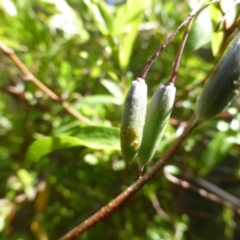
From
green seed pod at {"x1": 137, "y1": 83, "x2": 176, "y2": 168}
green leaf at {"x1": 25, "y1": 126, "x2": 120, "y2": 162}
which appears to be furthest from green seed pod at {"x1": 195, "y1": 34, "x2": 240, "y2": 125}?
green leaf at {"x1": 25, "y1": 126, "x2": 120, "y2": 162}

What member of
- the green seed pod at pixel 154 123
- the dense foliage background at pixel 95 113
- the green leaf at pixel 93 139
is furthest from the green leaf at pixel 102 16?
the green seed pod at pixel 154 123

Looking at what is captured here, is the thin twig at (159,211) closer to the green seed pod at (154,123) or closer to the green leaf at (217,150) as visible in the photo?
the green leaf at (217,150)

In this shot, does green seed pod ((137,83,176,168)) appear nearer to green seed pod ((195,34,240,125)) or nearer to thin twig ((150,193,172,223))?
green seed pod ((195,34,240,125))

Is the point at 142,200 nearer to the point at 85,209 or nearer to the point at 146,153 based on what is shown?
the point at 85,209

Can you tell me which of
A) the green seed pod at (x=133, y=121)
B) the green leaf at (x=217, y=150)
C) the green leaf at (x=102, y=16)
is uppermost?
the green seed pod at (x=133, y=121)

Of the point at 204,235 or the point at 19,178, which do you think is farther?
the point at 204,235

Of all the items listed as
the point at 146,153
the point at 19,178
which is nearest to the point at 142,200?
the point at 19,178

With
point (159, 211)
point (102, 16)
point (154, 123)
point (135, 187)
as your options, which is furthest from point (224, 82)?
point (159, 211)

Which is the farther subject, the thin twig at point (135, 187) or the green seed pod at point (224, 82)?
the thin twig at point (135, 187)
